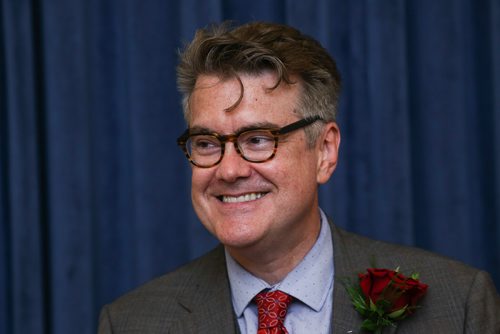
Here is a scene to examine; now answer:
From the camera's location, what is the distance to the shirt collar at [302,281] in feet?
7.14

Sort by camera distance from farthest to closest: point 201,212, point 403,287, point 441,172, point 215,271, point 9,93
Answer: point 441,172
point 9,93
point 215,271
point 201,212
point 403,287

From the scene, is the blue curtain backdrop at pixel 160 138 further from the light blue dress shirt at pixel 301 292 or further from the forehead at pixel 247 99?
the forehead at pixel 247 99

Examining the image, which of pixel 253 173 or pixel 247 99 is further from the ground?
pixel 247 99

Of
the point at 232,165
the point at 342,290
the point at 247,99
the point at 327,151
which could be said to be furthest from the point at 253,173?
the point at 342,290

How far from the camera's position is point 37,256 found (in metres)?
2.89

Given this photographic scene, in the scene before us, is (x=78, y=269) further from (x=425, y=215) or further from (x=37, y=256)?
(x=425, y=215)

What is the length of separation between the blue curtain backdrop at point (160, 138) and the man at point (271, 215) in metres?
0.69

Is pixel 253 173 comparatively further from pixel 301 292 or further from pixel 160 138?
pixel 160 138

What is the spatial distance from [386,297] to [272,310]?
0.29 m

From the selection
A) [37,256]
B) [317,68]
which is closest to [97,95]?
[37,256]

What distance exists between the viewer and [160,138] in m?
2.99

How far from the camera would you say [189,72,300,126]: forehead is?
6.81 feet

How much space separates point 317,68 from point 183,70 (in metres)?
0.36

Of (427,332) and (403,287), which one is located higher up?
(403,287)
